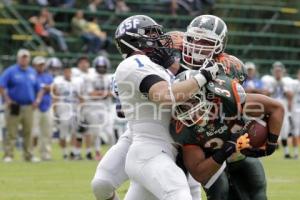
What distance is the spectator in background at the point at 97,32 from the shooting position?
19312mm

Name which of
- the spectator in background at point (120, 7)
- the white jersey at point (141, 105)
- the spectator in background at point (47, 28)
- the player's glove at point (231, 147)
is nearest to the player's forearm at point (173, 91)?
the white jersey at point (141, 105)

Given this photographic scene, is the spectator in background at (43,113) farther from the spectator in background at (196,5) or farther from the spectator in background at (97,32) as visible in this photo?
the spectator in background at (196,5)

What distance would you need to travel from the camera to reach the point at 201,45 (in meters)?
5.47

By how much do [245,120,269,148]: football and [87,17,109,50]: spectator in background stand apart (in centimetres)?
1381

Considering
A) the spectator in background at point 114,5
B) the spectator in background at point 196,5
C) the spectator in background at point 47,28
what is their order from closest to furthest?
the spectator in background at point 47,28 < the spectator in background at point 114,5 < the spectator in background at point 196,5

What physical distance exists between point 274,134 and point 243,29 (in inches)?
682

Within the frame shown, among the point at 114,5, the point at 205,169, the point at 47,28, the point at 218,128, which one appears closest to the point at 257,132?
the point at 218,128

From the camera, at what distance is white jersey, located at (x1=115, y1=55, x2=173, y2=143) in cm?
523

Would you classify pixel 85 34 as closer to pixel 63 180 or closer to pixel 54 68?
pixel 54 68

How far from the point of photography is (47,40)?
62.9ft

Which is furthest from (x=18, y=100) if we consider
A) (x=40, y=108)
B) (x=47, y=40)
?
(x=47, y=40)

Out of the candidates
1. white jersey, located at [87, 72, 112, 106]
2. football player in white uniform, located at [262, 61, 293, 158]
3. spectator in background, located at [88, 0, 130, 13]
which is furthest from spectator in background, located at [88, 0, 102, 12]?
football player in white uniform, located at [262, 61, 293, 158]

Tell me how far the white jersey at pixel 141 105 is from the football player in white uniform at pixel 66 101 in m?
9.36

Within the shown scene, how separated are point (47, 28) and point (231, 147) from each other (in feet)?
46.9
